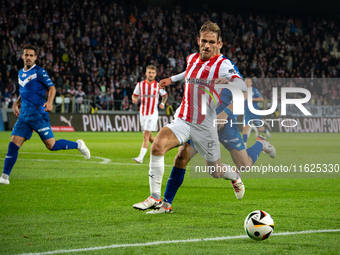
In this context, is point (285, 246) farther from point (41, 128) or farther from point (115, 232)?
point (41, 128)

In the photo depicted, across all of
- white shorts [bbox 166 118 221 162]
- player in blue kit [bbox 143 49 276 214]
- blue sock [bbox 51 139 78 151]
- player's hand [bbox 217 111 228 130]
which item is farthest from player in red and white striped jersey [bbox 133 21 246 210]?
blue sock [bbox 51 139 78 151]

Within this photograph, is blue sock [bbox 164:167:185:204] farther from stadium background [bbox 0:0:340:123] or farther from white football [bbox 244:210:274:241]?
stadium background [bbox 0:0:340:123]

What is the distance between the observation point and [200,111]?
5000 millimetres

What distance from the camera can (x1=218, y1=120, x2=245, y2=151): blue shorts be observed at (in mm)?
5707

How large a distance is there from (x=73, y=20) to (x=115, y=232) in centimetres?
2440

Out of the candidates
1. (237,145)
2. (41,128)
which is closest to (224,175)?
(237,145)

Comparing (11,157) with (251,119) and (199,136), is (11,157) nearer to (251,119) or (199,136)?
(199,136)

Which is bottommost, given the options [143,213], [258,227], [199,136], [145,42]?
[143,213]

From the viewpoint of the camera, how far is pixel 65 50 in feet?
81.4

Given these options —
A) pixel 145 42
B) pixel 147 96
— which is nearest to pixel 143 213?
pixel 147 96

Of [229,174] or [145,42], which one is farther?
[145,42]

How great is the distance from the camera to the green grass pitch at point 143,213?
3.62 m

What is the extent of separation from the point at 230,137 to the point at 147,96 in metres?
6.18

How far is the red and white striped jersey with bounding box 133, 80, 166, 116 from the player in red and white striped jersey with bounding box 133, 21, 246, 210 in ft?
21.3
